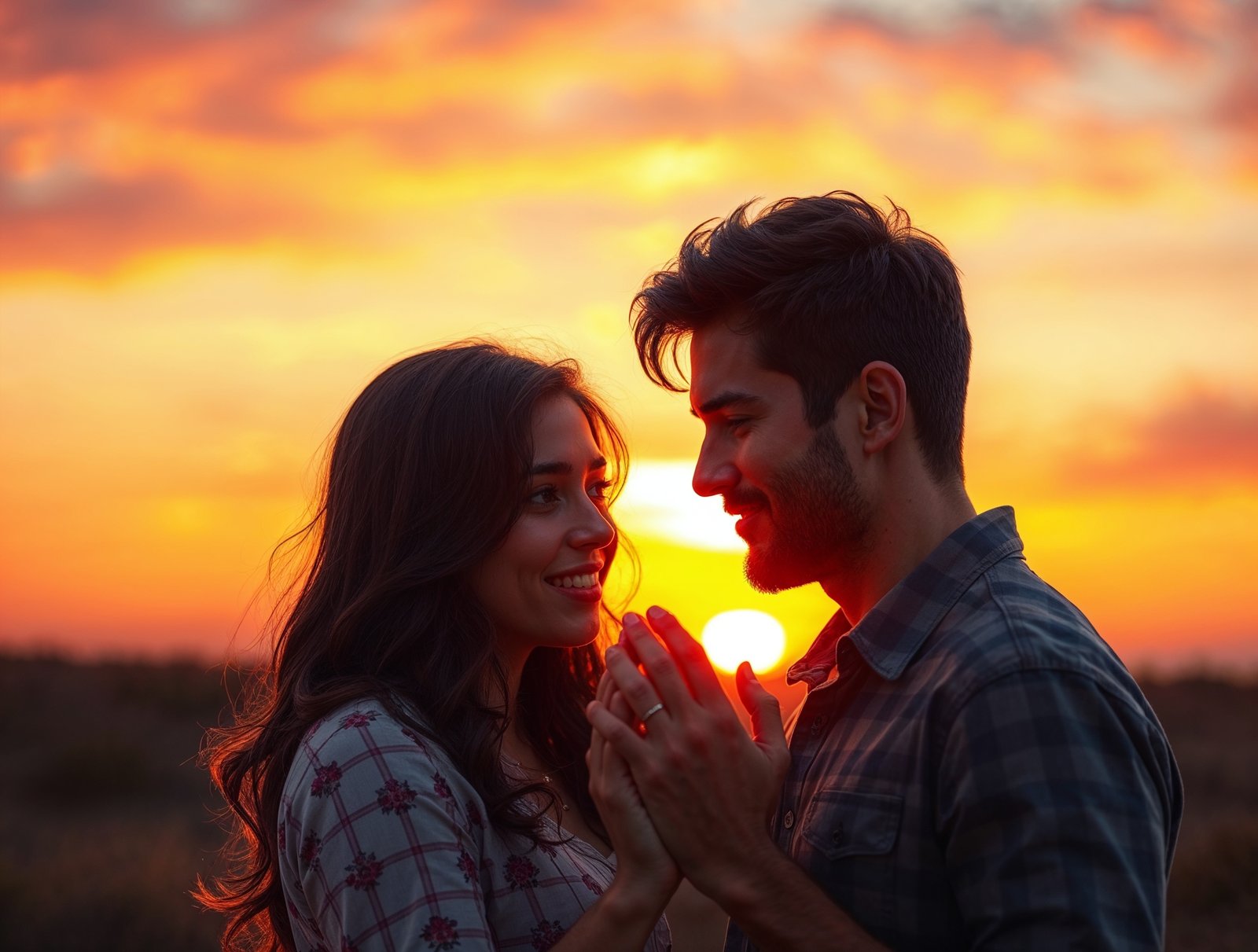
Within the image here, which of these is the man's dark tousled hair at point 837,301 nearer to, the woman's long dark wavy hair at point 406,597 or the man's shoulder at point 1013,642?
the man's shoulder at point 1013,642

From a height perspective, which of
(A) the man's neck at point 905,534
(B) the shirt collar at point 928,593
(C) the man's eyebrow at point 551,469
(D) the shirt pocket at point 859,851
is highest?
(C) the man's eyebrow at point 551,469

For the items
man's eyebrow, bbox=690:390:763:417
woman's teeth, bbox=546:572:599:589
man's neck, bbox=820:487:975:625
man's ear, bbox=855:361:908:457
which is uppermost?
man's eyebrow, bbox=690:390:763:417

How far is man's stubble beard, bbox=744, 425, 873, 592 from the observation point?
10.2 ft

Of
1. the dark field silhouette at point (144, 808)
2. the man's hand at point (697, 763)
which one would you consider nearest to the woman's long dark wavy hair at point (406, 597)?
the man's hand at point (697, 763)

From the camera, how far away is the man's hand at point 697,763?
2.68 m

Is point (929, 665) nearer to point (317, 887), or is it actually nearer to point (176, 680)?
point (317, 887)

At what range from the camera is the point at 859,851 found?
2.63 m

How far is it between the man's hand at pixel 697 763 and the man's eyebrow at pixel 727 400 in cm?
76

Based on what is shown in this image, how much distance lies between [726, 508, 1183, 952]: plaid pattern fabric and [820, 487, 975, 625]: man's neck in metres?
0.13

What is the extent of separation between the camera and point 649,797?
9.11ft

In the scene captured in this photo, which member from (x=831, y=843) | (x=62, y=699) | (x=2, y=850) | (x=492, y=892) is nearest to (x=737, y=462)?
(x=831, y=843)

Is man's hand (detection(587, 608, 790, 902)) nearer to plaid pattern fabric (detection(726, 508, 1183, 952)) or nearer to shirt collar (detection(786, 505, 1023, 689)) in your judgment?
plaid pattern fabric (detection(726, 508, 1183, 952))

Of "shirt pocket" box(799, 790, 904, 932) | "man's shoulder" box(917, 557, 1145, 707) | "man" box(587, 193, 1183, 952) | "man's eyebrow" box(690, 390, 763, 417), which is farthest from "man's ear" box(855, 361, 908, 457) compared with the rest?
"shirt pocket" box(799, 790, 904, 932)

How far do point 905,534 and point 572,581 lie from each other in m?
1.10
